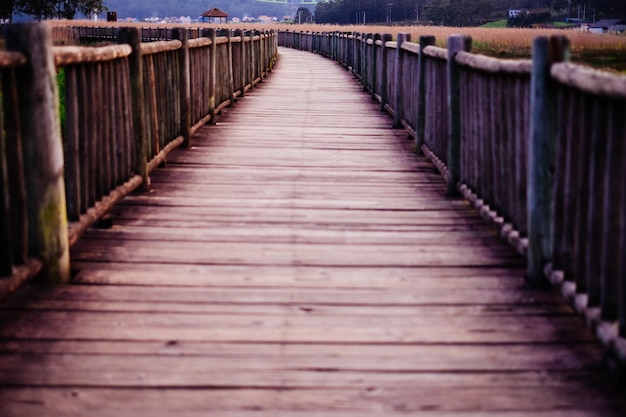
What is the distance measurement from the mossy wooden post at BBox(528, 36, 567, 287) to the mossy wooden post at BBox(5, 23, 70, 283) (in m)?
2.50

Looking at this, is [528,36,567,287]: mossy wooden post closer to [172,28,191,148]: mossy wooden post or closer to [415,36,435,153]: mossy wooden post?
[415,36,435,153]: mossy wooden post

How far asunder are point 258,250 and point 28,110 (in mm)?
1637

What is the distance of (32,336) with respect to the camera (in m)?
A: 3.52

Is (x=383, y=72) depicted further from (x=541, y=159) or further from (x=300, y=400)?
(x=300, y=400)

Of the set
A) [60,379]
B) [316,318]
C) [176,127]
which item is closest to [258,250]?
[316,318]

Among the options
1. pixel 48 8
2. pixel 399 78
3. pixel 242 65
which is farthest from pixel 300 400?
pixel 48 8

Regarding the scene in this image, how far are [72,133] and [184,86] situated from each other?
12.4 ft

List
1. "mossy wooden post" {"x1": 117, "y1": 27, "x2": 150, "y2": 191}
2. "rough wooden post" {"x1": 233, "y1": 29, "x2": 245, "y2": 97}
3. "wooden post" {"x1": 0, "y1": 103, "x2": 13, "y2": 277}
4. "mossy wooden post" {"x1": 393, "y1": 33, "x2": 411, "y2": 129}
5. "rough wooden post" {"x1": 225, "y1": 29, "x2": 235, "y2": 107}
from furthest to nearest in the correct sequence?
"rough wooden post" {"x1": 233, "y1": 29, "x2": 245, "y2": 97} → "rough wooden post" {"x1": 225, "y1": 29, "x2": 235, "y2": 107} → "mossy wooden post" {"x1": 393, "y1": 33, "x2": 411, "y2": 129} → "mossy wooden post" {"x1": 117, "y1": 27, "x2": 150, "y2": 191} → "wooden post" {"x1": 0, "y1": 103, "x2": 13, "y2": 277}

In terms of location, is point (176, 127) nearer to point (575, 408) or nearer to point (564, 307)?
point (564, 307)

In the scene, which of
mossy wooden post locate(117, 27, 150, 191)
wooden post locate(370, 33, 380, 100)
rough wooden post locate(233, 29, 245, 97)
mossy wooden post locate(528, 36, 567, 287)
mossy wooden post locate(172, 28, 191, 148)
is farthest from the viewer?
rough wooden post locate(233, 29, 245, 97)

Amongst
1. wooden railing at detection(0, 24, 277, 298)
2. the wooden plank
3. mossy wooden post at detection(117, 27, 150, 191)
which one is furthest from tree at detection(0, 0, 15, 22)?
the wooden plank

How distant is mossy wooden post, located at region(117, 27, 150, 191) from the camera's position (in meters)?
6.08

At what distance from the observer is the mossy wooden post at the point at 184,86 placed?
824cm

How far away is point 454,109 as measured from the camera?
6.46 m
